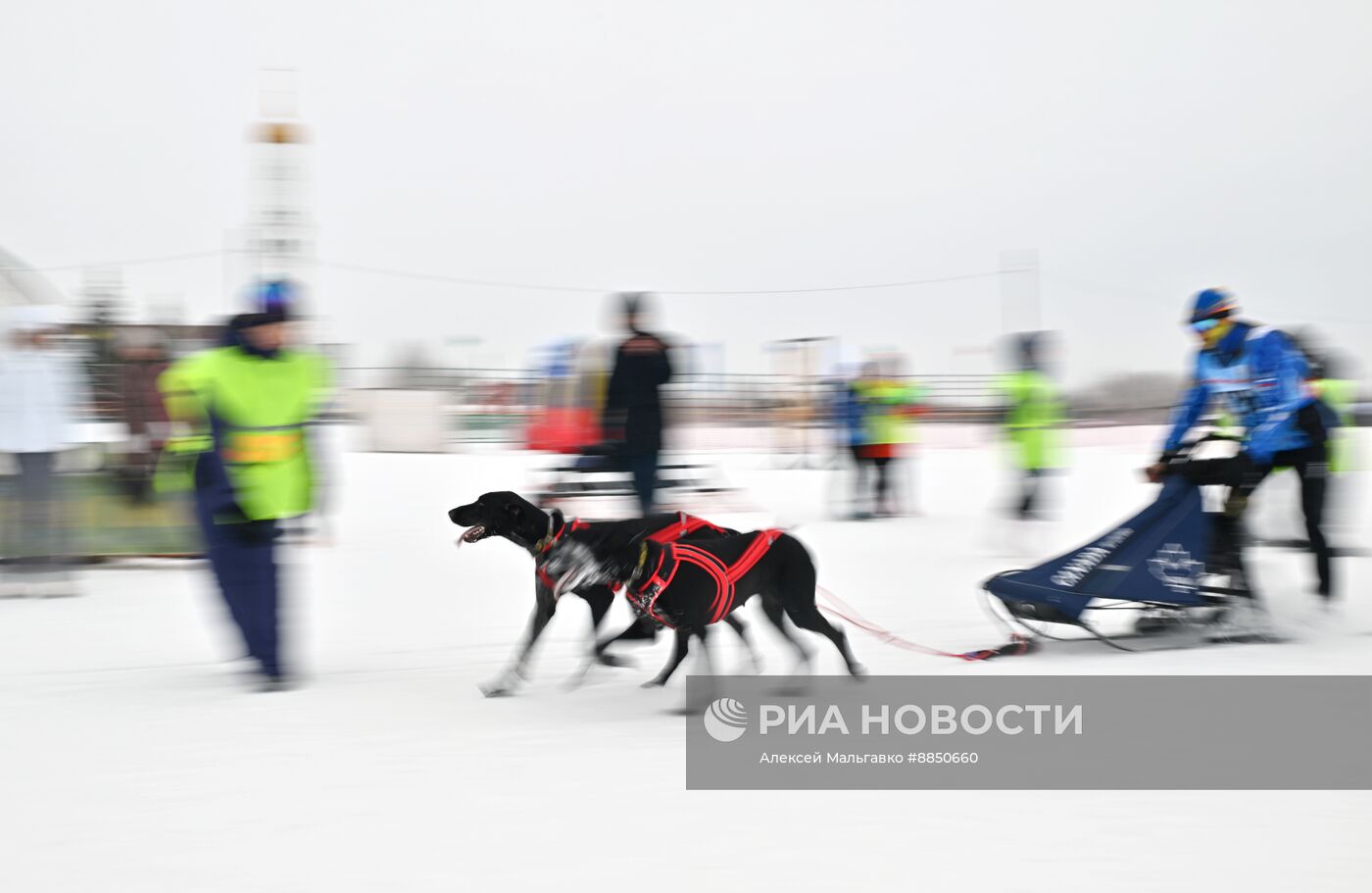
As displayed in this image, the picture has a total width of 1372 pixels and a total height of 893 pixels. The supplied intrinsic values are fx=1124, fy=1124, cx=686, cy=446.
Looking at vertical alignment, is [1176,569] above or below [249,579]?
below

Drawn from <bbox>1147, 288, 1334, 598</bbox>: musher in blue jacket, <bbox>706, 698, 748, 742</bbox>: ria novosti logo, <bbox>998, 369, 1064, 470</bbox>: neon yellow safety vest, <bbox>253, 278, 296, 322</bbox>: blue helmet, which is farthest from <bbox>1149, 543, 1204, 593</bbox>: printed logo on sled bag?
<bbox>253, 278, 296, 322</bbox>: blue helmet

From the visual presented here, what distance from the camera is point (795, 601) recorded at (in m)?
4.42

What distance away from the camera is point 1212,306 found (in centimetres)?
552

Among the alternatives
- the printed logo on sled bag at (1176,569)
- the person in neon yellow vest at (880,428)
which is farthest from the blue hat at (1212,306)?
the person in neon yellow vest at (880,428)

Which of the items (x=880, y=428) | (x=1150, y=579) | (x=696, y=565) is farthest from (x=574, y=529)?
(x=880, y=428)

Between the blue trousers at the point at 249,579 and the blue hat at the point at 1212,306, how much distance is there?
449 centimetres

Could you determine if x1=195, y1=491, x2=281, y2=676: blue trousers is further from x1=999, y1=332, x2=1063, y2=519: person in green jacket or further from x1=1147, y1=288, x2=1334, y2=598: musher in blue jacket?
x1=999, y1=332, x2=1063, y2=519: person in green jacket

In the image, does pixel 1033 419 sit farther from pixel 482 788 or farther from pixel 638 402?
pixel 482 788

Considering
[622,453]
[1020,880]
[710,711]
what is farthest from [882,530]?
[1020,880]

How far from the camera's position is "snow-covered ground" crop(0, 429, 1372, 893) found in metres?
2.79

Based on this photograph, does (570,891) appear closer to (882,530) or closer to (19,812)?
(19,812)

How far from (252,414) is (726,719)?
91.0 inches

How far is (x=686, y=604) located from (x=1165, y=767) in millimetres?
1684

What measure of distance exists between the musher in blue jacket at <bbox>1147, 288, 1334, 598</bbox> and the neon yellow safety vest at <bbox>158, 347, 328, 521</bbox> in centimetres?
407
